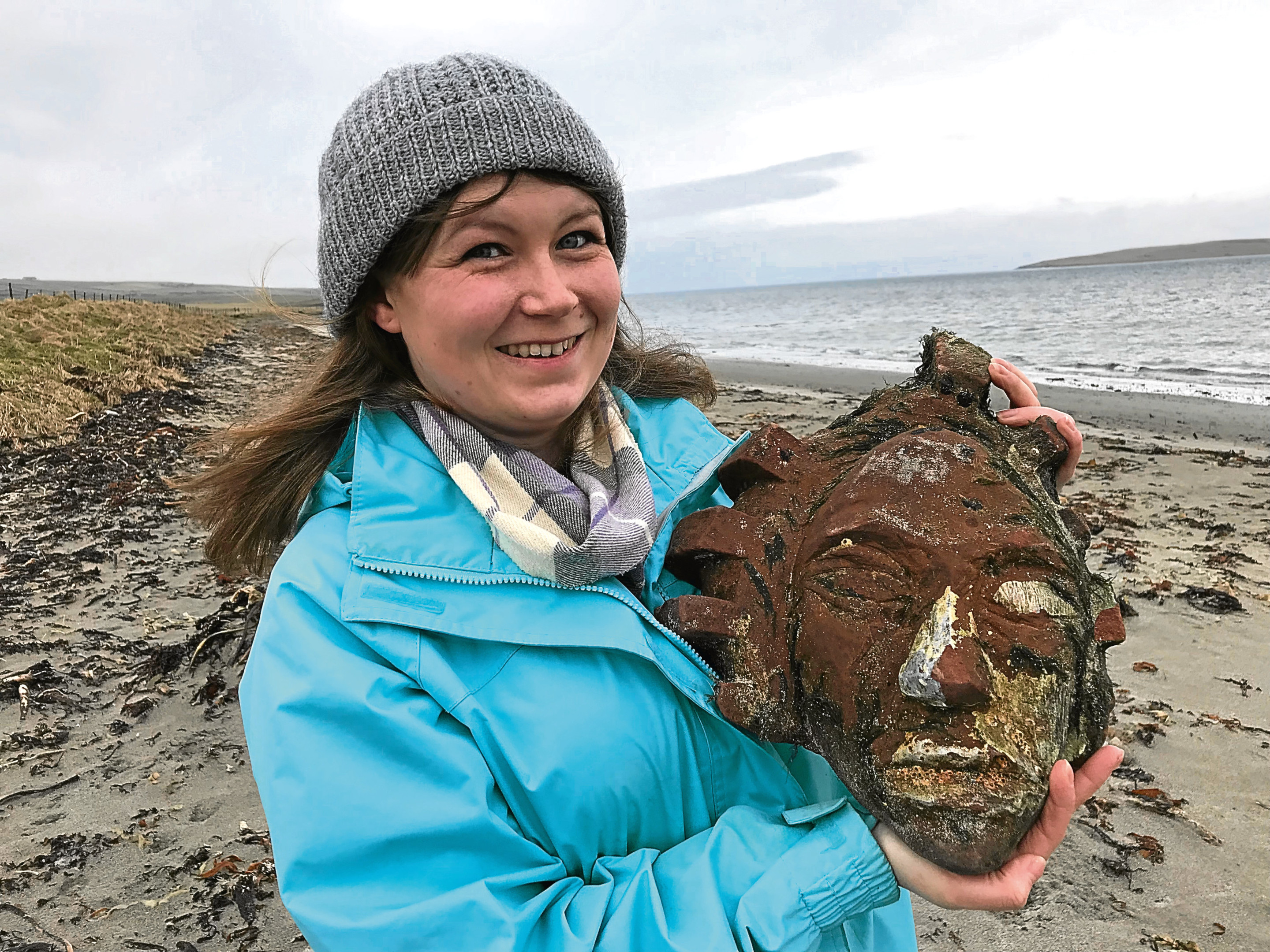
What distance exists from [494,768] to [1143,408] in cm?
1565

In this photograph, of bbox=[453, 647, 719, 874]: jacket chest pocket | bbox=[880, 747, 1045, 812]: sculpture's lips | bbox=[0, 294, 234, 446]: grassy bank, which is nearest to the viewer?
bbox=[880, 747, 1045, 812]: sculpture's lips

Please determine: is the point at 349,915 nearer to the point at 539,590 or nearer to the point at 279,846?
the point at 279,846

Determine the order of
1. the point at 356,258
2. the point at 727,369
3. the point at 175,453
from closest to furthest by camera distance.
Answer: the point at 356,258 → the point at 175,453 → the point at 727,369

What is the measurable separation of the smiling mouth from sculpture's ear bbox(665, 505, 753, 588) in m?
0.46

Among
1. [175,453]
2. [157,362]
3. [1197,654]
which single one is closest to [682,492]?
[1197,654]

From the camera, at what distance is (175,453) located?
8.72m

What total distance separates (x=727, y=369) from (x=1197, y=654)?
20.3 meters

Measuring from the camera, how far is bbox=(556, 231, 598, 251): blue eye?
179 centimetres

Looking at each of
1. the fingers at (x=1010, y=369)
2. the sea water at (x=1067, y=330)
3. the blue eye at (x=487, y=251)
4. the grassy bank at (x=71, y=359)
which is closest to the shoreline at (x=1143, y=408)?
the sea water at (x=1067, y=330)

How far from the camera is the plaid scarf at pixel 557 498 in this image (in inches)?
63.0

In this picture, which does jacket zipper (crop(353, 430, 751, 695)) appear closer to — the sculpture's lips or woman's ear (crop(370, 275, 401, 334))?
the sculpture's lips

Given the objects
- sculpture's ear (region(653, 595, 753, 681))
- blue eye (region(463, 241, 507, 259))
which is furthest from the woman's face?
sculpture's ear (region(653, 595, 753, 681))

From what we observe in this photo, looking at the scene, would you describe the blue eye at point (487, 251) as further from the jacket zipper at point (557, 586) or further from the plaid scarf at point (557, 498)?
the jacket zipper at point (557, 586)

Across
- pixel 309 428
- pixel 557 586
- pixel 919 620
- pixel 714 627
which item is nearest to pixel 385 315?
pixel 309 428
